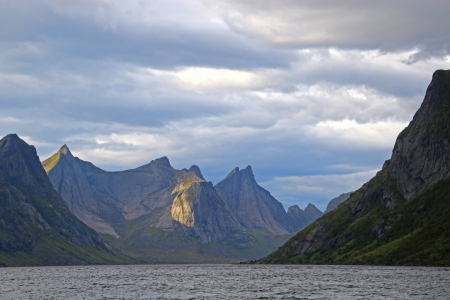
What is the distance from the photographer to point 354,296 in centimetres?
11425

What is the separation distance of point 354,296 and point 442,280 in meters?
51.2

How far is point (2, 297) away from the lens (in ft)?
406

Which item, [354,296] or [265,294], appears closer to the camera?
[354,296]

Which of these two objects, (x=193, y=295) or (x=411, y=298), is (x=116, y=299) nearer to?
(x=193, y=295)

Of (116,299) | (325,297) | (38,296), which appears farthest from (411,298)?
(38,296)

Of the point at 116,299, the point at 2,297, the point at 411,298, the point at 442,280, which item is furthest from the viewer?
the point at 442,280

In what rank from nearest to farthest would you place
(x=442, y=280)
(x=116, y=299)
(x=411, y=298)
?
(x=411, y=298)
(x=116, y=299)
(x=442, y=280)

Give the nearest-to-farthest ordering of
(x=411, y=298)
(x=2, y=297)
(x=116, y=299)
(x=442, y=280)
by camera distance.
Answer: (x=411, y=298) < (x=116, y=299) < (x=2, y=297) < (x=442, y=280)

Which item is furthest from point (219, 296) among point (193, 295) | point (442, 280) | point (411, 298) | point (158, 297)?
point (442, 280)

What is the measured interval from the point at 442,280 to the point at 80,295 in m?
113

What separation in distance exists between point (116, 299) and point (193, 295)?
2098cm

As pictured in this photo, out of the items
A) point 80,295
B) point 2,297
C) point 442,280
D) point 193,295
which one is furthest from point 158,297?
point 442,280

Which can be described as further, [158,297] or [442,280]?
[442,280]

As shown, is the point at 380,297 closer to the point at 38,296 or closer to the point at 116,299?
the point at 116,299
